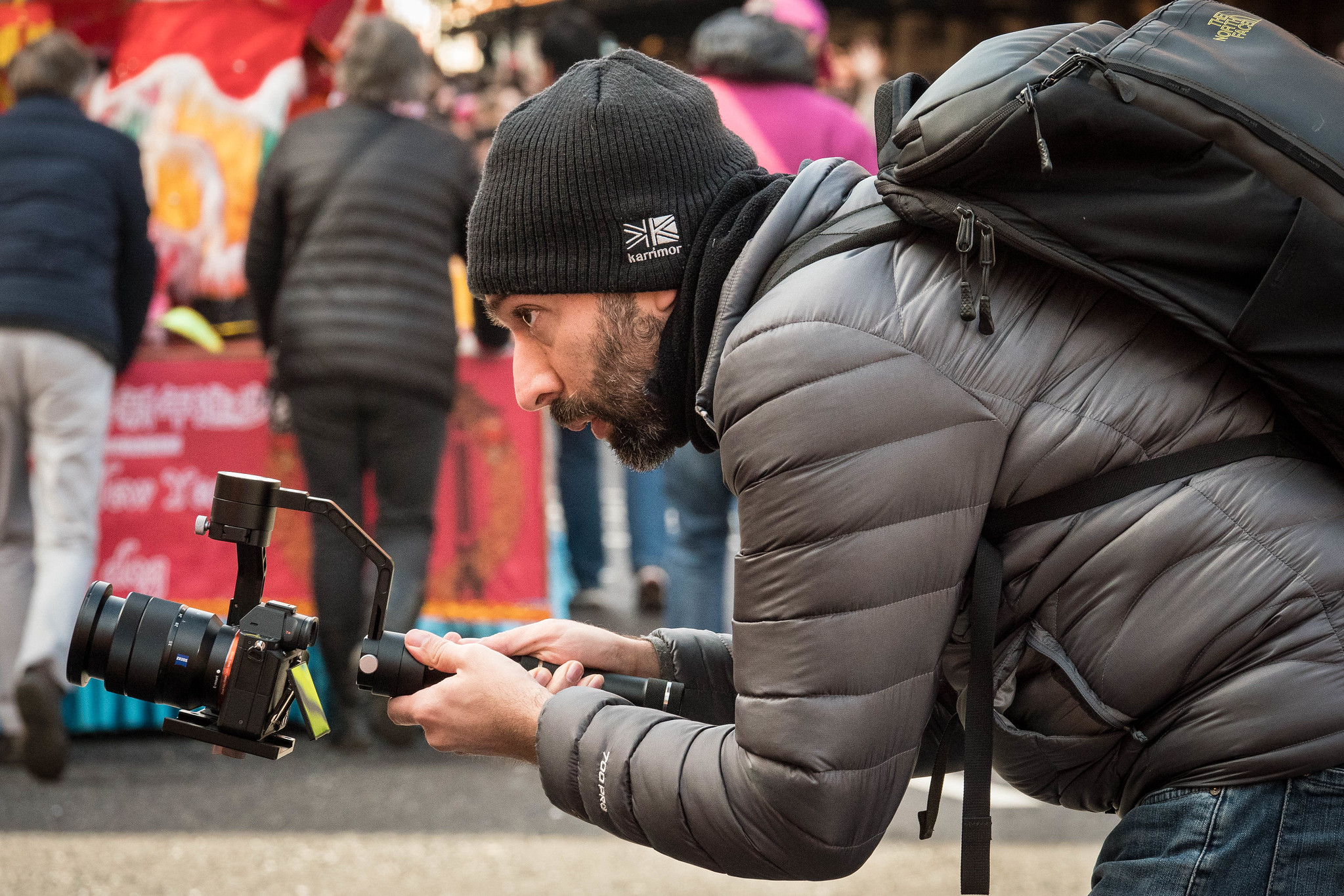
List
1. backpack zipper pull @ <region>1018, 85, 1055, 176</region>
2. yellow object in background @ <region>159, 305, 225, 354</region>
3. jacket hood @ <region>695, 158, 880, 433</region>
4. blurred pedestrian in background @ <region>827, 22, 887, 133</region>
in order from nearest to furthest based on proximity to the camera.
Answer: backpack zipper pull @ <region>1018, 85, 1055, 176</region> < jacket hood @ <region>695, 158, 880, 433</region> < yellow object in background @ <region>159, 305, 225, 354</region> < blurred pedestrian in background @ <region>827, 22, 887, 133</region>

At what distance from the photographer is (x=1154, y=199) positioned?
147 cm

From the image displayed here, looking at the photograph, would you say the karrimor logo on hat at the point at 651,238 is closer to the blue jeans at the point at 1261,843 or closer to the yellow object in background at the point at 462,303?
the blue jeans at the point at 1261,843

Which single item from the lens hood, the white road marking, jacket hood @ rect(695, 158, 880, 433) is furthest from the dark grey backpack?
the white road marking

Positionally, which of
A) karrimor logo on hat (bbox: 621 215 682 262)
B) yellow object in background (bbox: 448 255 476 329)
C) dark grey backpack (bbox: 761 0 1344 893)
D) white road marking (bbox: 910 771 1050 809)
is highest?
dark grey backpack (bbox: 761 0 1344 893)

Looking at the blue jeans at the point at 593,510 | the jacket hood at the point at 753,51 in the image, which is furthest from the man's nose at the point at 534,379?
the blue jeans at the point at 593,510

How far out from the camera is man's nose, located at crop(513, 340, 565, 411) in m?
1.91

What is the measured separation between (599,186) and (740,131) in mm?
2892

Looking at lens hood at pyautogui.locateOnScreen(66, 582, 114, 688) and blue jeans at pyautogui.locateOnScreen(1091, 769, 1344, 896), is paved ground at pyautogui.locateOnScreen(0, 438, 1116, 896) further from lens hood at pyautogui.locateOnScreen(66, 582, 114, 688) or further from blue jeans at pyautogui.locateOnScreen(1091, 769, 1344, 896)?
blue jeans at pyautogui.locateOnScreen(1091, 769, 1344, 896)

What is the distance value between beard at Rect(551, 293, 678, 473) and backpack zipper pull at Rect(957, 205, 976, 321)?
Answer: 0.46 m

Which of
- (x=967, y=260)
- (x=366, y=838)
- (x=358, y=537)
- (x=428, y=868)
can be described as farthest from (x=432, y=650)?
(x=366, y=838)

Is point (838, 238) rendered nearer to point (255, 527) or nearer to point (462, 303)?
point (255, 527)

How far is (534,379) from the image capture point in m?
1.91

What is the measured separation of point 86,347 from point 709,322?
131 inches

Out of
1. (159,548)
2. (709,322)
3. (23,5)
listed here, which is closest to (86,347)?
(159,548)
